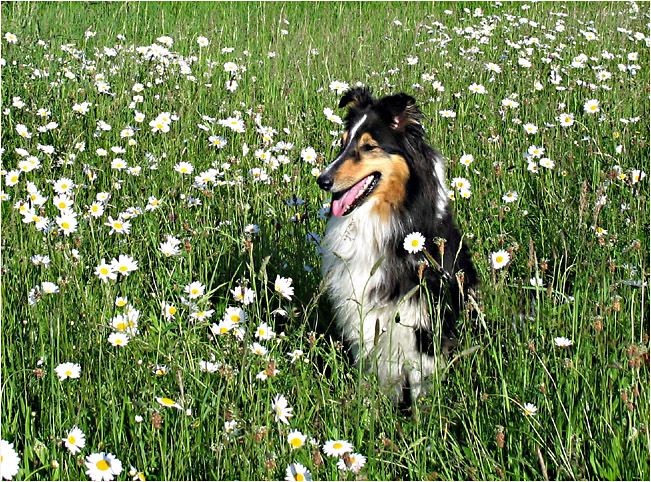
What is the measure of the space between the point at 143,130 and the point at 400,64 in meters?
2.66

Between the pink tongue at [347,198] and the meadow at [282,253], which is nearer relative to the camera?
the meadow at [282,253]

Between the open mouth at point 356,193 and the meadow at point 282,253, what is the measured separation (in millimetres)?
324

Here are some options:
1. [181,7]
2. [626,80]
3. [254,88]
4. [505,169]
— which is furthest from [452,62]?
[181,7]

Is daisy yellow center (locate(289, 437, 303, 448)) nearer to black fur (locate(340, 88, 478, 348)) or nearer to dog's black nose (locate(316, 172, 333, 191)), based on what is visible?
black fur (locate(340, 88, 478, 348))

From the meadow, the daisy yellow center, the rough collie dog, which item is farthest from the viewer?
the rough collie dog

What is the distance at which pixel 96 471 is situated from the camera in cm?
214

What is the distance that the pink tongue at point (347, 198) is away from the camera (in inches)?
133

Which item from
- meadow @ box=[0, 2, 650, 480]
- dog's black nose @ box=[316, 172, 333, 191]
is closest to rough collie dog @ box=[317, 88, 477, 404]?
dog's black nose @ box=[316, 172, 333, 191]

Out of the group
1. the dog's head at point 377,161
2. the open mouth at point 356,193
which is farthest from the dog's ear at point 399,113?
the open mouth at point 356,193

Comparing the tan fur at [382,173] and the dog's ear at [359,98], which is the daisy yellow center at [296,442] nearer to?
the tan fur at [382,173]

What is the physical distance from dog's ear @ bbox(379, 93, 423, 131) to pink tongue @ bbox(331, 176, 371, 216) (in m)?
0.30

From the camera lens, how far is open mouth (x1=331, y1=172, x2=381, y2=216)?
3.39 m

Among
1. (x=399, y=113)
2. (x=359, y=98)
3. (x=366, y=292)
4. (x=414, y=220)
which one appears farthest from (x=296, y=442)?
(x=359, y=98)

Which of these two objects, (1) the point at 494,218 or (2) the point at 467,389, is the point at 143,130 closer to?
(1) the point at 494,218
